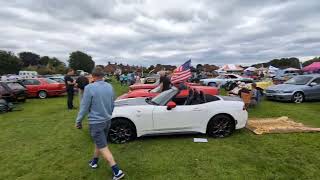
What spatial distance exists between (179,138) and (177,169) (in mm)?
2217

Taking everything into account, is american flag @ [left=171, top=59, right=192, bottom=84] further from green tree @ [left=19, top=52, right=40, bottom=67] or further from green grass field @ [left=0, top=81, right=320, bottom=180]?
green tree @ [left=19, top=52, right=40, bottom=67]

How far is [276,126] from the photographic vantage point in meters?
8.98

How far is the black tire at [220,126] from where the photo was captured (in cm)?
780

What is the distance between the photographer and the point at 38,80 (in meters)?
21.9

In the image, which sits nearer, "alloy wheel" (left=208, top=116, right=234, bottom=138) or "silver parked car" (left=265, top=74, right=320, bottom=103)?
"alloy wheel" (left=208, top=116, right=234, bottom=138)

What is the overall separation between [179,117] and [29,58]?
4828 inches

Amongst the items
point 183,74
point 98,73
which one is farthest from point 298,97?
point 98,73

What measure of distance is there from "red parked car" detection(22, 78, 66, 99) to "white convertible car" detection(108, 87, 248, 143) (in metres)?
14.9

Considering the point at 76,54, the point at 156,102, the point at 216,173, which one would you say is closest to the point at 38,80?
the point at 156,102

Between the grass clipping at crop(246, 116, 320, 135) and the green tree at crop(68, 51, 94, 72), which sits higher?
the green tree at crop(68, 51, 94, 72)

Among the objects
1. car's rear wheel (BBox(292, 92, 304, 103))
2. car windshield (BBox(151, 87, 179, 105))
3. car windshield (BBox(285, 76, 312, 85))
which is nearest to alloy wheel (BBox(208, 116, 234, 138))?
car windshield (BBox(151, 87, 179, 105))

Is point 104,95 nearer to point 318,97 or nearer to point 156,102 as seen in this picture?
point 156,102

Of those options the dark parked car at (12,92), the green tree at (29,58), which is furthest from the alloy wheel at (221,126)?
the green tree at (29,58)

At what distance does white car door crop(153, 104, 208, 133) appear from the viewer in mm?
7477
